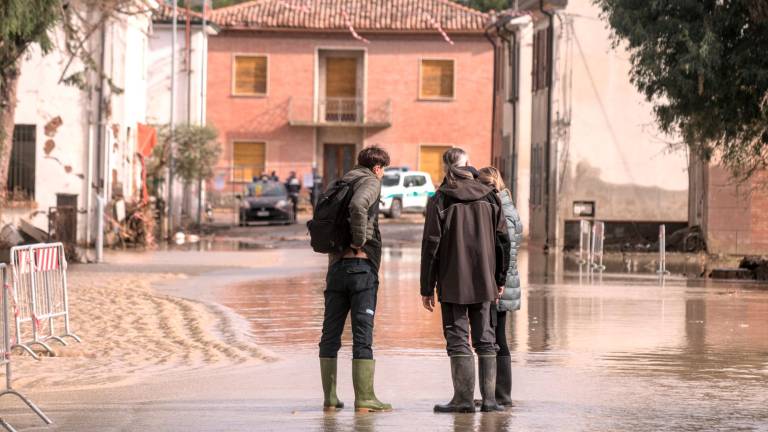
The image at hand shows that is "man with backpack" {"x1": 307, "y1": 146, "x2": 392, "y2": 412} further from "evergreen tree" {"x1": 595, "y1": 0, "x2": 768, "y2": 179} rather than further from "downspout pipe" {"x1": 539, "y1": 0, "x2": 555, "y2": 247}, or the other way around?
"downspout pipe" {"x1": 539, "y1": 0, "x2": 555, "y2": 247}

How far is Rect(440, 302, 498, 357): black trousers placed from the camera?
35.5ft

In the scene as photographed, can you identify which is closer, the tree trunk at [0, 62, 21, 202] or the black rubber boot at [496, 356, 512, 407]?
the black rubber boot at [496, 356, 512, 407]

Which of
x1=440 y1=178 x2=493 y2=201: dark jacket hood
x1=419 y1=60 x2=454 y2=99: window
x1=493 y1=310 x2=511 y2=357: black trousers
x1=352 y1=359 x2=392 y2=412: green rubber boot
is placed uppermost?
x1=419 y1=60 x2=454 y2=99: window

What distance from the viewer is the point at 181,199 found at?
5069 cm

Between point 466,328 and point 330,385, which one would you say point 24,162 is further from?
point 466,328

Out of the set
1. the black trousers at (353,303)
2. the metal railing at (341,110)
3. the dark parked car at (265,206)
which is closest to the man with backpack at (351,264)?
the black trousers at (353,303)

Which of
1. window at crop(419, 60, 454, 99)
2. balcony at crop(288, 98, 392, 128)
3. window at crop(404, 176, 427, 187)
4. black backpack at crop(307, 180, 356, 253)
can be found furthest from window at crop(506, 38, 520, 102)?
black backpack at crop(307, 180, 356, 253)

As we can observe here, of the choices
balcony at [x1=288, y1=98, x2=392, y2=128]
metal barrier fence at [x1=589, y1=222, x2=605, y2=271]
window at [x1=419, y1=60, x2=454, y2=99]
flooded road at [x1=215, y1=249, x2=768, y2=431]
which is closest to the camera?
flooded road at [x1=215, y1=249, x2=768, y2=431]

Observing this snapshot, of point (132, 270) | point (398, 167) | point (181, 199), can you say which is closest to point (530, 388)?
point (132, 270)

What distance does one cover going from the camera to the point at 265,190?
51.9 m

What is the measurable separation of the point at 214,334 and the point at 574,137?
24117 millimetres

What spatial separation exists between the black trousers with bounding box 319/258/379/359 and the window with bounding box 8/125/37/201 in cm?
2494

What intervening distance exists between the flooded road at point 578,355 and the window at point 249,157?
43.0 metres

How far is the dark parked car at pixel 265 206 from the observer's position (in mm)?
50938
